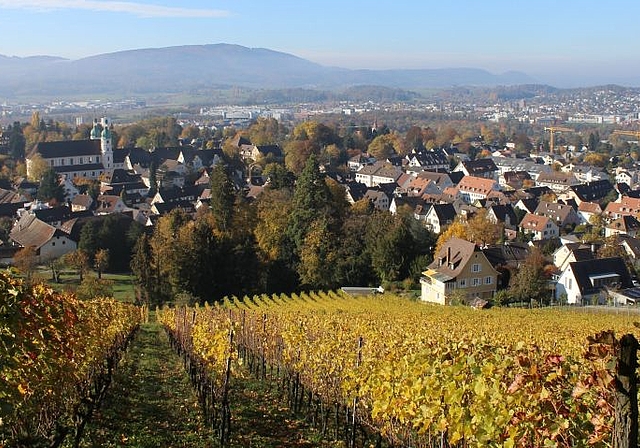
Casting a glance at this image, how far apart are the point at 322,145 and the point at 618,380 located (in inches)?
4047

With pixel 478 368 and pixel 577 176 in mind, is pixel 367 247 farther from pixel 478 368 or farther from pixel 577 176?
pixel 577 176

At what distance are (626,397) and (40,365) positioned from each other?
6.60m

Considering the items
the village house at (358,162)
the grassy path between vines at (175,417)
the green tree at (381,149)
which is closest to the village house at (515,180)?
the village house at (358,162)

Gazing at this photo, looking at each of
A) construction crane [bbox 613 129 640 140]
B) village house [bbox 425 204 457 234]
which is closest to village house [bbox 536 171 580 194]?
village house [bbox 425 204 457 234]

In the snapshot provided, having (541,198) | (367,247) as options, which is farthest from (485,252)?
(541,198)

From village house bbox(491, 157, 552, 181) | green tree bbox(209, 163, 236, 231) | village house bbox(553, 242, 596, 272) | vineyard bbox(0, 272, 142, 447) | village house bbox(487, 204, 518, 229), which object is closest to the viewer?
vineyard bbox(0, 272, 142, 447)

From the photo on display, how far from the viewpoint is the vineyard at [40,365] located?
228 inches

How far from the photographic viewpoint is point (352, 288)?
38531 mm

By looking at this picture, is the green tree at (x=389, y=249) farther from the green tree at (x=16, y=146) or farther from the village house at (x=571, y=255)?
the green tree at (x=16, y=146)

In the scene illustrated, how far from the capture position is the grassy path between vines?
34.7 feet

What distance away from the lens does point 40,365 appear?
307 inches

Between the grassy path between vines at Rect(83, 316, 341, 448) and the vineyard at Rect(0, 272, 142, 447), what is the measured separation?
68 cm

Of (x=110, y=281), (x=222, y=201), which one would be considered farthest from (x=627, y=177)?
(x=110, y=281)

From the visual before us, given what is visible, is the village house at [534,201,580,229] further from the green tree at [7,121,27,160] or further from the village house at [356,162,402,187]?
the green tree at [7,121,27,160]
